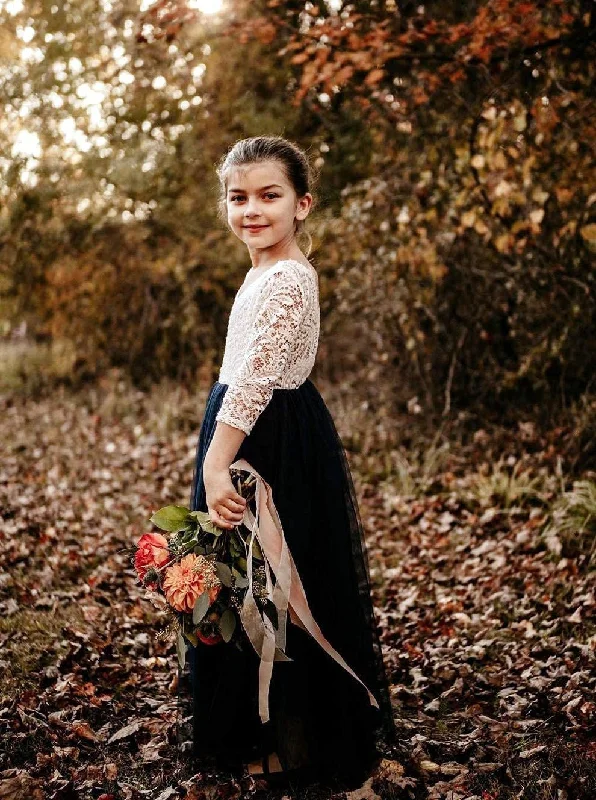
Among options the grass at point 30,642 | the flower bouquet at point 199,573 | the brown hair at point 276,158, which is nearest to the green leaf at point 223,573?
the flower bouquet at point 199,573

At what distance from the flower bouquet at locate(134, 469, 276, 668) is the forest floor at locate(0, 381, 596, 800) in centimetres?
17

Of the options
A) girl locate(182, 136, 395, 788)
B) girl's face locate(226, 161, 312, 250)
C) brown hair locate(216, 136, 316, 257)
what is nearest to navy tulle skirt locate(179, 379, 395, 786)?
girl locate(182, 136, 395, 788)

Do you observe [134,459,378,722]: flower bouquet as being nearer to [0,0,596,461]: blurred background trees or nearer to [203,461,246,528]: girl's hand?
[203,461,246,528]: girl's hand

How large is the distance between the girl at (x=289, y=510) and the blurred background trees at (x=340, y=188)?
268cm

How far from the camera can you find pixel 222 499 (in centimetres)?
235

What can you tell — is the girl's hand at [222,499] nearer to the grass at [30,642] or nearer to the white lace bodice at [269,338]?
the white lace bodice at [269,338]

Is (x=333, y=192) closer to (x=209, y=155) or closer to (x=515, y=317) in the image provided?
(x=209, y=155)

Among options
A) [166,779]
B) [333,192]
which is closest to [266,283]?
[166,779]

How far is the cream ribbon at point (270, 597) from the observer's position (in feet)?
7.89

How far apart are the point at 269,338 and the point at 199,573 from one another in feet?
2.35

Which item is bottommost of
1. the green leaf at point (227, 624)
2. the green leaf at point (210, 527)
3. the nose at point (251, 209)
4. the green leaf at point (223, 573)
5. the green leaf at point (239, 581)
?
the green leaf at point (227, 624)

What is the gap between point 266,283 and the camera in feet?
7.99

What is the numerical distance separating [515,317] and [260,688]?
459cm

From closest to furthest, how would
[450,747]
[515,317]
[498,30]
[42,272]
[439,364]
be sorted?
[450,747], [498,30], [515,317], [439,364], [42,272]
